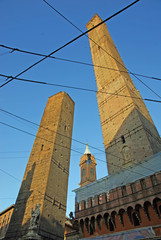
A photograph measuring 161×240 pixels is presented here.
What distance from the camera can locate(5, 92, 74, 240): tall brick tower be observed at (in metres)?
14.2

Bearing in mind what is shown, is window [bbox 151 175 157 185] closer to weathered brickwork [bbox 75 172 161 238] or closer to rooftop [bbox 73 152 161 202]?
weathered brickwork [bbox 75 172 161 238]

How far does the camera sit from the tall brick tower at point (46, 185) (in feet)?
46.4

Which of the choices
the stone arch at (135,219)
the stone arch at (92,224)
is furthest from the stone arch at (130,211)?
the stone arch at (92,224)

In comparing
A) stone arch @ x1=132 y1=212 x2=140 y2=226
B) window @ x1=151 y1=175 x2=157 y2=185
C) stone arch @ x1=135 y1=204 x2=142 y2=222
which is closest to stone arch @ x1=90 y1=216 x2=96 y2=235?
stone arch @ x1=132 y1=212 x2=140 y2=226

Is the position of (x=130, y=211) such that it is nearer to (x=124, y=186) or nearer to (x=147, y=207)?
(x=147, y=207)

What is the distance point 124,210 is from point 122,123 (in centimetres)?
724

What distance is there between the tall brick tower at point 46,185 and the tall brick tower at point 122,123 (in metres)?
6.27

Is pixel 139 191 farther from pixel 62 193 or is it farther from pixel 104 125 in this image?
pixel 62 193

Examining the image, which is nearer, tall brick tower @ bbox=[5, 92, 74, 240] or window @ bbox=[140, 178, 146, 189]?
window @ bbox=[140, 178, 146, 189]

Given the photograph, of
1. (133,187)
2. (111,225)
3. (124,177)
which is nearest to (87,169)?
(124,177)

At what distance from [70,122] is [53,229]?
14.0 metres

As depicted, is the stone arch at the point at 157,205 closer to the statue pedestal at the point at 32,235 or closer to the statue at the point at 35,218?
the statue pedestal at the point at 32,235

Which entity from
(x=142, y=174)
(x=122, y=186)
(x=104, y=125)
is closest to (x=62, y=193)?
(x=104, y=125)

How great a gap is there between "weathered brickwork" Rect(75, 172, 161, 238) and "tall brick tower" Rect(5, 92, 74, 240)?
4.73 metres
